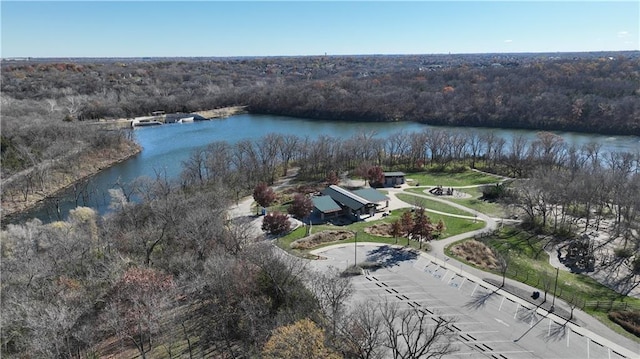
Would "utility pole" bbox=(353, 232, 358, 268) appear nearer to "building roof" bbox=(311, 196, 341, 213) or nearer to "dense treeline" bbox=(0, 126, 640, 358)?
"dense treeline" bbox=(0, 126, 640, 358)

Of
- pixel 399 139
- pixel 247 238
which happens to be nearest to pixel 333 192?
pixel 247 238

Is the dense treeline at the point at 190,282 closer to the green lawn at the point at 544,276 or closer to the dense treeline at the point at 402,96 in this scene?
the green lawn at the point at 544,276

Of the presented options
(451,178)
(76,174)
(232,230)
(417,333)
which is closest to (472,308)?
(417,333)

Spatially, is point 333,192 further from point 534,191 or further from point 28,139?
point 28,139

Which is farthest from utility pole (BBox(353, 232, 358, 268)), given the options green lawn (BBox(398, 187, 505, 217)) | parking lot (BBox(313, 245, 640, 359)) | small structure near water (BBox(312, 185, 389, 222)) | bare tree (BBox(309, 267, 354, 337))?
green lawn (BBox(398, 187, 505, 217))

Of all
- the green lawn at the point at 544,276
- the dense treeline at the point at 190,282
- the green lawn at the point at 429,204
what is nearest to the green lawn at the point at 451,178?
the green lawn at the point at 429,204

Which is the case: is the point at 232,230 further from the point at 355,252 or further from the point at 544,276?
the point at 544,276
